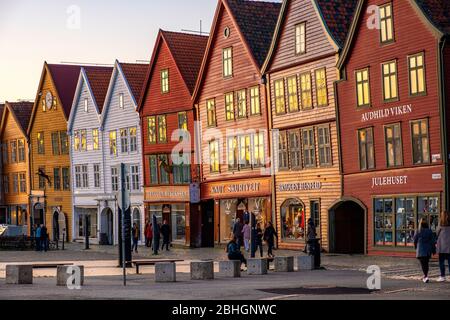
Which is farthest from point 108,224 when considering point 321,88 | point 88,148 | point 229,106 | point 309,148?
point 321,88

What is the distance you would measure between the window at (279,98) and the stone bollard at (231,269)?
66.8ft

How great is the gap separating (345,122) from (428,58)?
6789mm

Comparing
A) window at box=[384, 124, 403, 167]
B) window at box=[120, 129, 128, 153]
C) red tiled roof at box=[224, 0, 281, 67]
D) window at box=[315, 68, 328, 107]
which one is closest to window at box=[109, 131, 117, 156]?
window at box=[120, 129, 128, 153]

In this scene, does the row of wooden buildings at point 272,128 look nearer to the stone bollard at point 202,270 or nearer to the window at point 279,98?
the window at point 279,98

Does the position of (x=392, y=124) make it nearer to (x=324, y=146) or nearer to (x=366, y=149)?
(x=366, y=149)

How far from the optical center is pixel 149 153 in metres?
67.9

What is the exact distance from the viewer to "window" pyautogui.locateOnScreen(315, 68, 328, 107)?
50.0 m

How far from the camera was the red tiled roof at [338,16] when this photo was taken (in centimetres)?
4956

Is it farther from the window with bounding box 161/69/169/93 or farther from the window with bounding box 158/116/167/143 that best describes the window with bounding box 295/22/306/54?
the window with bounding box 158/116/167/143

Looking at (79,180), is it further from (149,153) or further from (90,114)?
(149,153)

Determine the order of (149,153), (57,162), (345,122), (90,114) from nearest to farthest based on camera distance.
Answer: (345,122), (149,153), (90,114), (57,162)

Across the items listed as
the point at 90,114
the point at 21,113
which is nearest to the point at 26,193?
the point at 21,113

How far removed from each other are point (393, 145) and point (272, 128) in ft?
35.0

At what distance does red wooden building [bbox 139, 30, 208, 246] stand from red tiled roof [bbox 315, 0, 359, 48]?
47.6ft
